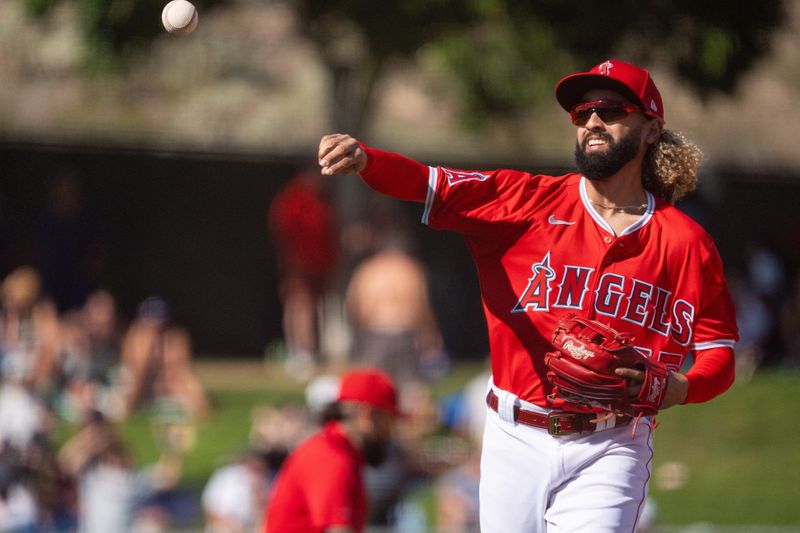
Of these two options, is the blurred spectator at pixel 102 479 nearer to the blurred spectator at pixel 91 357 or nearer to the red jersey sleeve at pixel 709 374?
the blurred spectator at pixel 91 357

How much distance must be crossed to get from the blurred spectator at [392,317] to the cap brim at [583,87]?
20.5ft

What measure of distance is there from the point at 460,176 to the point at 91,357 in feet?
25.3

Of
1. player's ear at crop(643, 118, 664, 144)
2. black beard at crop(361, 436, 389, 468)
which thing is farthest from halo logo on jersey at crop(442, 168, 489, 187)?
black beard at crop(361, 436, 389, 468)

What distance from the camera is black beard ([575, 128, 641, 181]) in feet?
13.3

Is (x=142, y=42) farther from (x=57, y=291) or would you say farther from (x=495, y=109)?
(x=495, y=109)

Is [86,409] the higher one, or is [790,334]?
[86,409]

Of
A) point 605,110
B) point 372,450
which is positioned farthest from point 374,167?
point 372,450

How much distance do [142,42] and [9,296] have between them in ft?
8.23

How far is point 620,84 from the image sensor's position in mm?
4000

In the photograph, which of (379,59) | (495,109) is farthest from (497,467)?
(495,109)

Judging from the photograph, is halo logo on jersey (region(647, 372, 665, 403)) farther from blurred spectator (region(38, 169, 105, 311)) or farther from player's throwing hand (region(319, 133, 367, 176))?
blurred spectator (region(38, 169, 105, 311))

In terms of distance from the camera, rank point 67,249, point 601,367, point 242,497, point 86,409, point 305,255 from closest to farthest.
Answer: point 601,367, point 242,497, point 86,409, point 67,249, point 305,255

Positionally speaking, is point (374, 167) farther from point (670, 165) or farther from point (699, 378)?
point (699, 378)

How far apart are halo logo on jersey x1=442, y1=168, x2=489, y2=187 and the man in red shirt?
1587 millimetres
